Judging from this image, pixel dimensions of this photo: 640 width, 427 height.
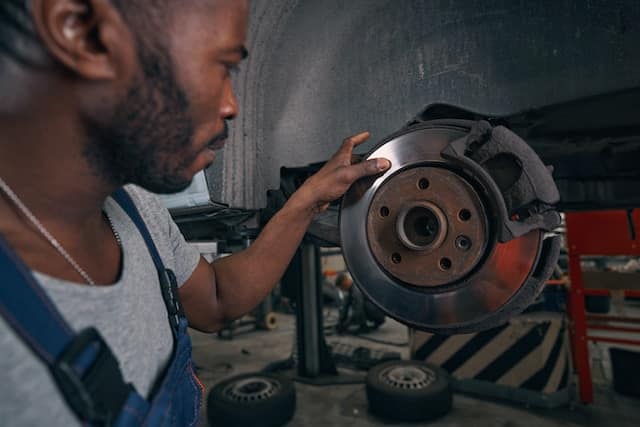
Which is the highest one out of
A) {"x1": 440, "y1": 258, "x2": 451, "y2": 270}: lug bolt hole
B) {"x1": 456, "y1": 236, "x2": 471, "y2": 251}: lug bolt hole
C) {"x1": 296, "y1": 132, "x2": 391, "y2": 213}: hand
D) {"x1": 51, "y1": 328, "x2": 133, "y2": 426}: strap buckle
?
{"x1": 296, "y1": 132, "x2": 391, "y2": 213}: hand

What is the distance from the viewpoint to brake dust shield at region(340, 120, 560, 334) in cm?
55

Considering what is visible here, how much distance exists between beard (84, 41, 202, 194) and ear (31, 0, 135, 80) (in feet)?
0.07

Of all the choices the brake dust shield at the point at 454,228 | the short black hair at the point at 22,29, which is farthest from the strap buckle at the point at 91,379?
the brake dust shield at the point at 454,228

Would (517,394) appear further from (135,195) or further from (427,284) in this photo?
(135,195)

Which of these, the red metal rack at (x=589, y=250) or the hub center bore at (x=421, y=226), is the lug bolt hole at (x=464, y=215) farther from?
the red metal rack at (x=589, y=250)

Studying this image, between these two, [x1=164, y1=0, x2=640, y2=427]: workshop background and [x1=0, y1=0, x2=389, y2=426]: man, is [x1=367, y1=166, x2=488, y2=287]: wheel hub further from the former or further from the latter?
[x1=0, y1=0, x2=389, y2=426]: man

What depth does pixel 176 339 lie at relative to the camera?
537 mm

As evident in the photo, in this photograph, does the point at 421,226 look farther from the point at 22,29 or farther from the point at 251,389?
the point at 251,389

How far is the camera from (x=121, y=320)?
0.44 metres

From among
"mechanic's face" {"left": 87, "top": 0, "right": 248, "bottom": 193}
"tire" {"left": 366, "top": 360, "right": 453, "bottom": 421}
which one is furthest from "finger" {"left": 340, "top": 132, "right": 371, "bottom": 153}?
"tire" {"left": 366, "top": 360, "right": 453, "bottom": 421}

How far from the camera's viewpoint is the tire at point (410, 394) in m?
1.75

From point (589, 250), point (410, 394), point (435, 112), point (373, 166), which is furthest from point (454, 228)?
point (589, 250)

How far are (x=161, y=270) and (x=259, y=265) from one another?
0.60 ft

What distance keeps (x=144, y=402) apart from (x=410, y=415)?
159cm
